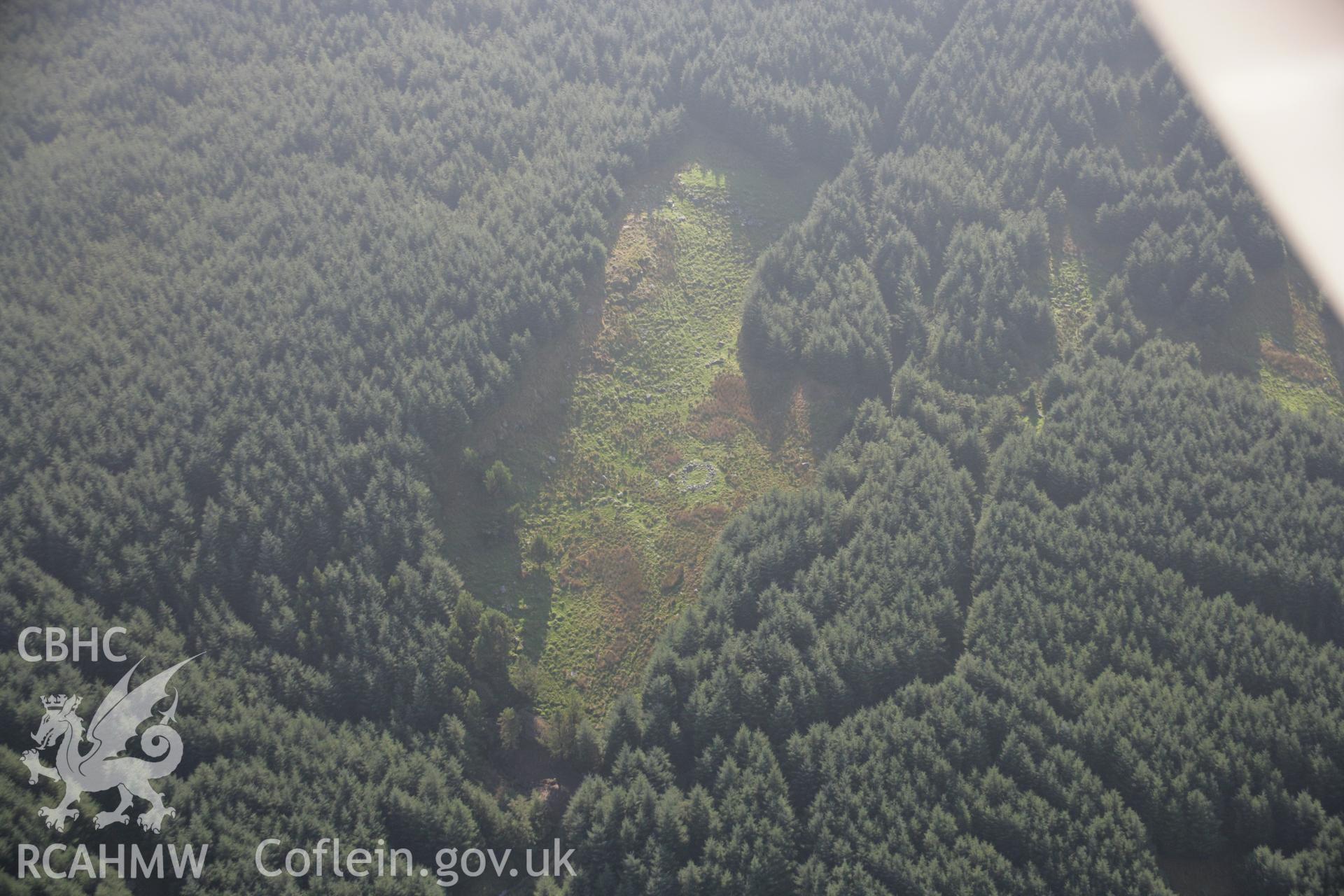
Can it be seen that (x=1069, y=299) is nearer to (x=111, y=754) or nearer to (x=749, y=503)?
(x=749, y=503)

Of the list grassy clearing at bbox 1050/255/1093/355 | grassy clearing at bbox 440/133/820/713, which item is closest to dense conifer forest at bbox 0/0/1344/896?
grassy clearing at bbox 1050/255/1093/355

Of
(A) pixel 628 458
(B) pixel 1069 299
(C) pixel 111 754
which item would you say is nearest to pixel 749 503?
(A) pixel 628 458

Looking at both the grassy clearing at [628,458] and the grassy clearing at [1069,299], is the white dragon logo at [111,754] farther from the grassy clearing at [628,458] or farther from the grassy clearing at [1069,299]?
the grassy clearing at [1069,299]

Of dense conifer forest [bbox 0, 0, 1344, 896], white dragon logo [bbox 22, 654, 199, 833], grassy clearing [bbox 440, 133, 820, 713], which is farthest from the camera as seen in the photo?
grassy clearing [bbox 440, 133, 820, 713]

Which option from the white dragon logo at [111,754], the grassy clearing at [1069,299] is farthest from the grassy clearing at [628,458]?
the grassy clearing at [1069,299]

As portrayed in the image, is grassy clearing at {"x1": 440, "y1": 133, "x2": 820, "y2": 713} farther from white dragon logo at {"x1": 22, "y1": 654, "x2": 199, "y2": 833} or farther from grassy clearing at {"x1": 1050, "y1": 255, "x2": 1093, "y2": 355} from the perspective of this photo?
grassy clearing at {"x1": 1050, "y1": 255, "x2": 1093, "y2": 355}
